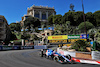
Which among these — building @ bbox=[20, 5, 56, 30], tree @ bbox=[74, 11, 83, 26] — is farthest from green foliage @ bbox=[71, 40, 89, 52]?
building @ bbox=[20, 5, 56, 30]

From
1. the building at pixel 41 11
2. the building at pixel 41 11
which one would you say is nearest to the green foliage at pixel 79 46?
the building at pixel 41 11

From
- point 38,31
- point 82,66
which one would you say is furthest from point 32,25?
point 82,66

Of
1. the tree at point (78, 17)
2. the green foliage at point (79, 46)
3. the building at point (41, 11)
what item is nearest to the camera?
the green foliage at point (79, 46)

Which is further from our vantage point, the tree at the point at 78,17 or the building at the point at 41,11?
the building at the point at 41,11

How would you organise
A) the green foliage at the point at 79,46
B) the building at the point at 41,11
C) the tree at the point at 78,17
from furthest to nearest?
the building at the point at 41,11, the tree at the point at 78,17, the green foliage at the point at 79,46

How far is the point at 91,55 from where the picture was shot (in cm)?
1448

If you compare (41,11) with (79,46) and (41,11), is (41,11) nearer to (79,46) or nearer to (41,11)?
(41,11)

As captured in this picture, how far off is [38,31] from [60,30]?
64.3 ft

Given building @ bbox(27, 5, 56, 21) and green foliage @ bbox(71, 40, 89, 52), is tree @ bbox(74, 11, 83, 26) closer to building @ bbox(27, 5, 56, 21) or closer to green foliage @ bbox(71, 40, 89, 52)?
building @ bbox(27, 5, 56, 21)

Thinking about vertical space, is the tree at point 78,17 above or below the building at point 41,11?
below

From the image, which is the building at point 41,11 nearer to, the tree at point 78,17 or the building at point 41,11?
the building at point 41,11

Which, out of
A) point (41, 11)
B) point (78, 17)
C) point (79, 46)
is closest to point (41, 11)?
point (41, 11)

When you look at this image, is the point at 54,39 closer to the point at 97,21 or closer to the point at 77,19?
the point at 77,19

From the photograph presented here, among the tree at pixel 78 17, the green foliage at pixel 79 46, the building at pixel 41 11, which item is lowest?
the green foliage at pixel 79 46
